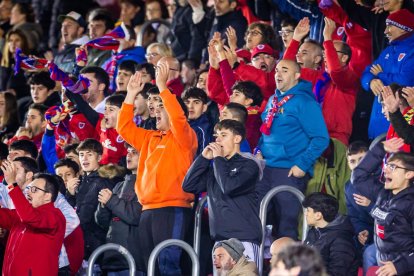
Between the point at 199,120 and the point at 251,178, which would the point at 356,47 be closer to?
the point at 199,120

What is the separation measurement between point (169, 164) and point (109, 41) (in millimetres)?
3719

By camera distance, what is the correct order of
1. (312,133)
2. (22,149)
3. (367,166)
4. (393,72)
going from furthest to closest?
(22,149)
(393,72)
(312,133)
(367,166)

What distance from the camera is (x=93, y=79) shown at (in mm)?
12891

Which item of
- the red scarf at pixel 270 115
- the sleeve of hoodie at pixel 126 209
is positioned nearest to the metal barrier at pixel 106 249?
the sleeve of hoodie at pixel 126 209

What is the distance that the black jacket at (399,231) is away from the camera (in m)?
9.06

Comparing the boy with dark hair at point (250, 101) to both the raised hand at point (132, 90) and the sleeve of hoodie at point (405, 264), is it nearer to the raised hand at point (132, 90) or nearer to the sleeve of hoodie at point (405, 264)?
the raised hand at point (132, 90)

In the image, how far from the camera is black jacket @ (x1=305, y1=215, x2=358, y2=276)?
368 inches

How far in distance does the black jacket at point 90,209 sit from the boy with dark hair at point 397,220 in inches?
115

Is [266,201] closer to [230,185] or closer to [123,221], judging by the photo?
Answer: [230,185]

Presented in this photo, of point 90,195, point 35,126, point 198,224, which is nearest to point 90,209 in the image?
point 90,195

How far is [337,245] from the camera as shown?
9.41 meters

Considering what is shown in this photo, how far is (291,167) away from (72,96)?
2.81m

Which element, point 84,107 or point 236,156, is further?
point 84,107

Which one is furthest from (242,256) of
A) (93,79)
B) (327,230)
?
(93,79)
